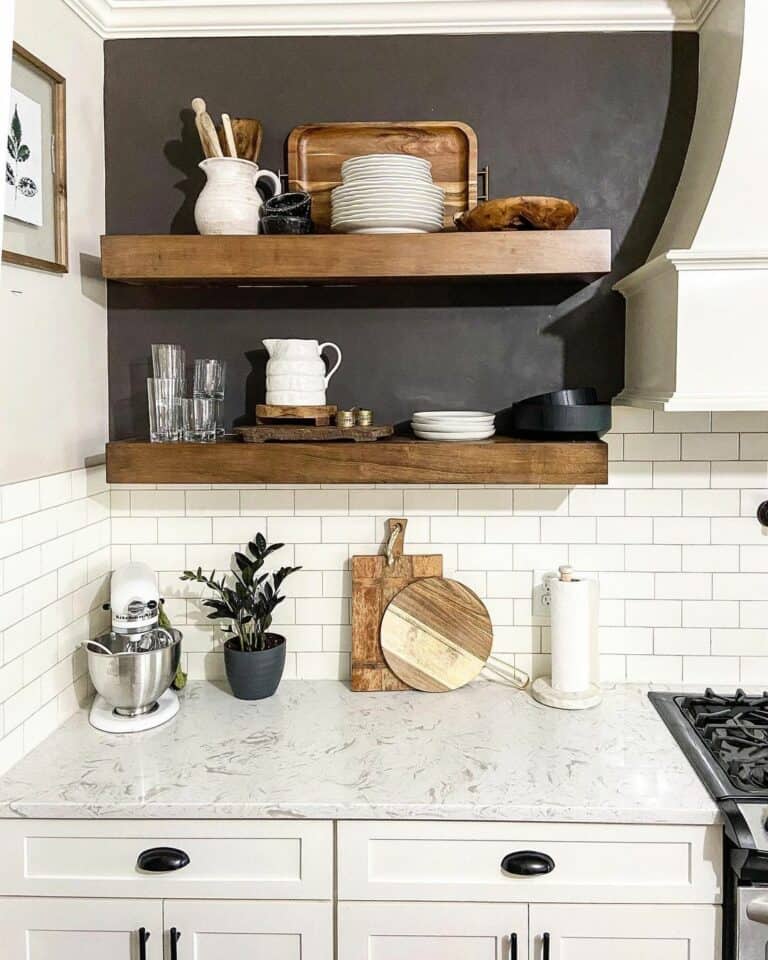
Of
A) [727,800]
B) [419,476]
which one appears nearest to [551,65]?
[419,476]

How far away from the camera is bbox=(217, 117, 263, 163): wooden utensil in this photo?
2.12 metres

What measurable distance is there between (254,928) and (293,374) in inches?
46.3

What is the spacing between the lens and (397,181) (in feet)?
6.45

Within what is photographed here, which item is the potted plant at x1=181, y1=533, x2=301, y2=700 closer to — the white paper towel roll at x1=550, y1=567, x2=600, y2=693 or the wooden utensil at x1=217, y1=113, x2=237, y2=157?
the white paper towel roll at x1=550, y1=567, x2=600, y2=693

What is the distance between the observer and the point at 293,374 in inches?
81.6

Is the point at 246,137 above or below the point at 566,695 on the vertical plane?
above

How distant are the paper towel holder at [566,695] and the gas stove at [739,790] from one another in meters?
0.16

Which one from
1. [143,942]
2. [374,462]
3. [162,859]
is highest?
[374,462]

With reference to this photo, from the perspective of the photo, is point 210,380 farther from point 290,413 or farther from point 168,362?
point 290,413

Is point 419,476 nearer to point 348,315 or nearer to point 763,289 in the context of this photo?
point 348,315

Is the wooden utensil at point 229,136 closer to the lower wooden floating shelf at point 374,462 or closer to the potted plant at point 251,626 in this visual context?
the lower wooden floating shelf at point 374,462

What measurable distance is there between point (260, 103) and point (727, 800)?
6.29 feet

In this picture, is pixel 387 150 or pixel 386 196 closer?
pixel 386 196

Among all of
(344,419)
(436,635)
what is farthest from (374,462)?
(436,635)
